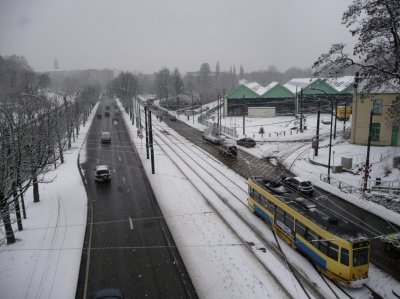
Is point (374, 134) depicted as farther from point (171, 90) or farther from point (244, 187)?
point (171, 90)

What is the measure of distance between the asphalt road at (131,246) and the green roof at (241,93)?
52.9m

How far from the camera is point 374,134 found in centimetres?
4241

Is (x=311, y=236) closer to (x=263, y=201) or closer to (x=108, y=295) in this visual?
(x=263, y=201)

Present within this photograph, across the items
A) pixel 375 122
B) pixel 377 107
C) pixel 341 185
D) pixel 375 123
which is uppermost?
pixel 377 107

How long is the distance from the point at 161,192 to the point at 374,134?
95.4 ft

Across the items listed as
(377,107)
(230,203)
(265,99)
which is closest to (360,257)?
(230,203)

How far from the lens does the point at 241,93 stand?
8256 cm

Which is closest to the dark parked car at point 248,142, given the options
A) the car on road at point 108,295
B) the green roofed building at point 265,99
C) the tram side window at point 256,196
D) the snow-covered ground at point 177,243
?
the snow-covered ground at point 177,243

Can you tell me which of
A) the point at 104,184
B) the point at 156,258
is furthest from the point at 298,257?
the point at 104,184

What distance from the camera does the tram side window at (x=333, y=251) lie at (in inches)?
570

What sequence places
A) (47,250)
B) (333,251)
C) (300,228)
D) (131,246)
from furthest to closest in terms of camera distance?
(131,246) → (47,250) → (300,228) → (333,251)

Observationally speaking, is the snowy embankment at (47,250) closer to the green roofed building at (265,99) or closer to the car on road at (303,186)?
the car on road at (303,186)

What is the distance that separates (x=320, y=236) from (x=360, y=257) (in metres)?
1.78

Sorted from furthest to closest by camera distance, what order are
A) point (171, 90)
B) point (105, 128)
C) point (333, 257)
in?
point (171, 90), point (105, 128), point (333, 257)
